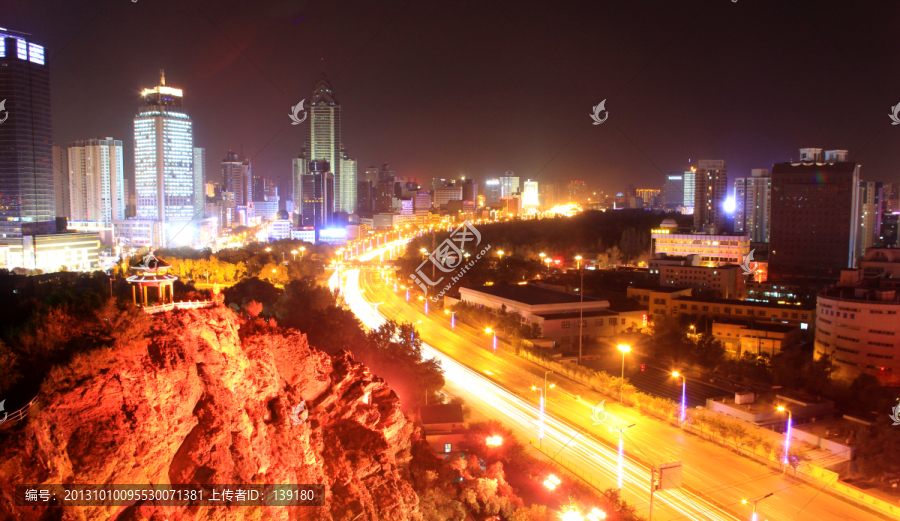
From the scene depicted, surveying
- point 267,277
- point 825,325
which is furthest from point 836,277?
point 267,277

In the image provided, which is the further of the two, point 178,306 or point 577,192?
point 577,192

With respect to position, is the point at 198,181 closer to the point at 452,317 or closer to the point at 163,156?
A: the point at 163,156

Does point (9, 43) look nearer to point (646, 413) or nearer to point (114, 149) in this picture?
point (114, 149)

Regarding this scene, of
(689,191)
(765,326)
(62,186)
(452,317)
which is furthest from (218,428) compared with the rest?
(689,191)

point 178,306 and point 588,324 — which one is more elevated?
point 178,306

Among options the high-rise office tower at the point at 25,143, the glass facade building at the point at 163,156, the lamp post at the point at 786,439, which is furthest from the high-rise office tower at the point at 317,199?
the lamp post at the point at 786,439

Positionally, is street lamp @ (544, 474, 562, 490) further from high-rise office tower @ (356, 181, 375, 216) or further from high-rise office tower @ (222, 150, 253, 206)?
high-rise office tower @ (222, 150, 253, 206)

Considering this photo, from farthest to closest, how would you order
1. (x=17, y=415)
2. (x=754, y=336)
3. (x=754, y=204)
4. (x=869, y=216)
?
(x=754, y=204) → (x=869, y=216) → (x=754, y=336) → (x=17, y=415)
